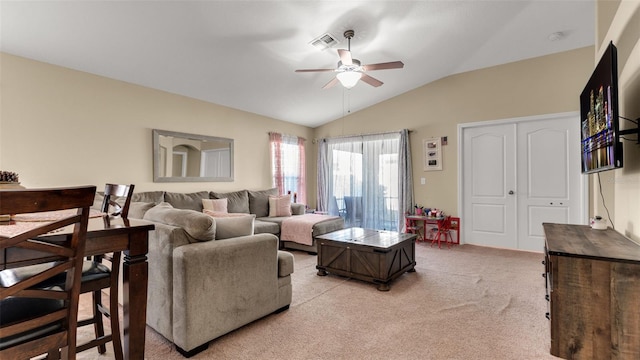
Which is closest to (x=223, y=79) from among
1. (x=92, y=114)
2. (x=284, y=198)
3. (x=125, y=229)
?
(x=92, y=114)

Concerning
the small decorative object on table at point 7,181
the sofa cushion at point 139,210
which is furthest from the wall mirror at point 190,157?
the small decorative object on table at point 7,181

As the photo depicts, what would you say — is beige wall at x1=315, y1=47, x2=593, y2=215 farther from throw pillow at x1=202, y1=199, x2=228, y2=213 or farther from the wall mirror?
throw pillow at x1=202, y1=199, x2=228, y2=213

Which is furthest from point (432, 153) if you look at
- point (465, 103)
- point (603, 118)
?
point (603, 118)

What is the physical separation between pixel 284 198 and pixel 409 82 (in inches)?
115

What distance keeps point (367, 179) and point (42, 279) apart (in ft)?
17.4

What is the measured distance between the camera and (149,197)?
3881 millimetres

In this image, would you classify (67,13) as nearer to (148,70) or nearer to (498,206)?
(148,70)

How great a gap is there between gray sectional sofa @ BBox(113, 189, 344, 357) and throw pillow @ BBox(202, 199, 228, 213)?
1.90 metres

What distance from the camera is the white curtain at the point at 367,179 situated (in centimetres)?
547

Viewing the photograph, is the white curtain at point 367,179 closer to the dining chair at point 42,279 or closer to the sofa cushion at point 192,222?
the sofa cushion at point 192,222

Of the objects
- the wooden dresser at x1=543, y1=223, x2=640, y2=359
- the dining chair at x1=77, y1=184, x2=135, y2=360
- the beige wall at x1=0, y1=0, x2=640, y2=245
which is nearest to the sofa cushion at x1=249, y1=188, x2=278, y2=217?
the beige wall at x1=0, y1=0, x2=640, y2=245

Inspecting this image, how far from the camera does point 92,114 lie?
3.57 metres

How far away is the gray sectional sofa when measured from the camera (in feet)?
6.10

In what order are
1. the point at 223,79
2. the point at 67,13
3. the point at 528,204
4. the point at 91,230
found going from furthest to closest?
1. the point at 528,204
2. the point at 223,79
3. the point at 67,13
4. the point at 91,230
